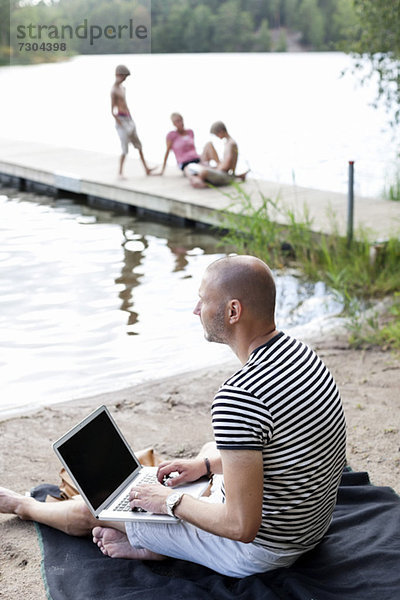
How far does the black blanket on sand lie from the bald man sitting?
7 cm

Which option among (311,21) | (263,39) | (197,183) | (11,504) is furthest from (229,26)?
(11,504)

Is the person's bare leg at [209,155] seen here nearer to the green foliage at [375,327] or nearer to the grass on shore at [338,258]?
the grass on shore at [338,258]

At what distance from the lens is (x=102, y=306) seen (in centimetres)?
667

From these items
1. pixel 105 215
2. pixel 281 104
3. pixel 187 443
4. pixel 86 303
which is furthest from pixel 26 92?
A: pixel 187 443

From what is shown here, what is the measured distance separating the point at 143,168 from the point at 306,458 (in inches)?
402

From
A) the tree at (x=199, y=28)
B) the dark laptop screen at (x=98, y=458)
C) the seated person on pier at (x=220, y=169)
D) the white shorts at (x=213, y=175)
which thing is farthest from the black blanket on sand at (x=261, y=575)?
the tree at (x=199, y=28)

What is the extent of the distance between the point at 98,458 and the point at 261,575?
71 centimetres

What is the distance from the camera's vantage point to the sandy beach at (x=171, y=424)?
3057 mm

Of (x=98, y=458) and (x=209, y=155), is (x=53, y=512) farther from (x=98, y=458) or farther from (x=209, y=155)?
(x=209, y=155)

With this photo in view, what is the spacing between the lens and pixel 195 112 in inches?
1166

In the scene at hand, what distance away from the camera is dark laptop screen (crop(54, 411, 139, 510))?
2.66m

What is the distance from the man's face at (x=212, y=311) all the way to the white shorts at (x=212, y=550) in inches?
23.1

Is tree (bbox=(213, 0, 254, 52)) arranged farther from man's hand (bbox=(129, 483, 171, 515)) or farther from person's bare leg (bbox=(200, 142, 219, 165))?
man's hand (bbox=(129, 483, 171, 515))

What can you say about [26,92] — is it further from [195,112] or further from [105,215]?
[105,215]
